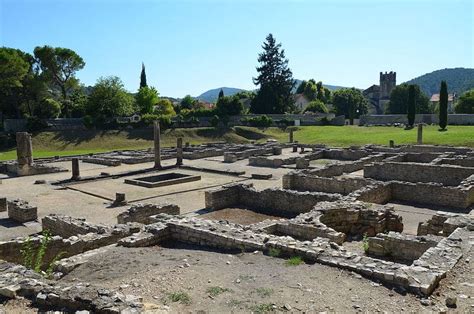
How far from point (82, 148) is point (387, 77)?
375 ft

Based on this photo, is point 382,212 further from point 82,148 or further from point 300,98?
point 300,98

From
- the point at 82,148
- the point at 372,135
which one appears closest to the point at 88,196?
the point at 82,148

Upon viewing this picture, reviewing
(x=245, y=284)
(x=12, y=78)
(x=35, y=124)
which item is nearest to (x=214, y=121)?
(x=35, y=124)

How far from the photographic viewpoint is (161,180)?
2709 cm

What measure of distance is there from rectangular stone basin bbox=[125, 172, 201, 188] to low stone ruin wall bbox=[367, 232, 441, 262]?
16.1 m

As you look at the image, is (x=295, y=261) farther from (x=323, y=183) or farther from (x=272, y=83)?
(x=272, y=83)

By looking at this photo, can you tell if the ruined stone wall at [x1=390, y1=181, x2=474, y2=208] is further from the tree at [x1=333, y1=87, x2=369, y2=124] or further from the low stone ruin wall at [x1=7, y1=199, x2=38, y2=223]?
the tree at [x1=333, y1=87, x2=369, y2=124]

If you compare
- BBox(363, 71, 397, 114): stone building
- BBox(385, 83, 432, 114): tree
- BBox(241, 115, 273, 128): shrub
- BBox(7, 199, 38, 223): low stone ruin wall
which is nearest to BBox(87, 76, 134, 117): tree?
BBox(241, 115, 273, 128): shrub

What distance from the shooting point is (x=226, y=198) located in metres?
18.8

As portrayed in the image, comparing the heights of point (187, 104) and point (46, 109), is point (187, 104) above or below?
above

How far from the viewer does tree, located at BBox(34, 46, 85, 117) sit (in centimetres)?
6294

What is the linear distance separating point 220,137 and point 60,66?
28.2 metres

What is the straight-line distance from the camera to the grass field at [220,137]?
4550cm

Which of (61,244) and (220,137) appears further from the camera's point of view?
(220,137)
